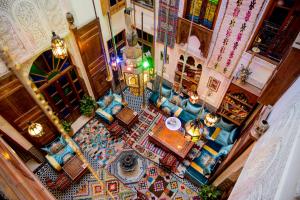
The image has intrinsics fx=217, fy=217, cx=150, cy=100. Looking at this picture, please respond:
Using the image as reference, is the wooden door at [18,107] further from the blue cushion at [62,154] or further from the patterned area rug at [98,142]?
the patterned area rug at [98,142]

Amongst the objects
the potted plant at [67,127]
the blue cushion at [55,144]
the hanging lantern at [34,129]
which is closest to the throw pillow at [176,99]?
the potted plant at [67,127]

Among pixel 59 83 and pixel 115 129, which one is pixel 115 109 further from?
pixel 59 83

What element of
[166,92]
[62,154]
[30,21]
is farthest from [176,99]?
[30,21]

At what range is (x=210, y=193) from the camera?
5.64 meters

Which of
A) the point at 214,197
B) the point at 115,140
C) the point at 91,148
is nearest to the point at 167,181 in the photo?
the point at 214,197

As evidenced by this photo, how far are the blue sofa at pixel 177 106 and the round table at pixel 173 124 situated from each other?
19.8 inches

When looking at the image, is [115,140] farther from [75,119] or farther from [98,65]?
[98,65]

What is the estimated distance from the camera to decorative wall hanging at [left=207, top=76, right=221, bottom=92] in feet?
22.4

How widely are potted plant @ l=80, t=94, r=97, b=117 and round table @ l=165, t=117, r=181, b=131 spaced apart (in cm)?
275

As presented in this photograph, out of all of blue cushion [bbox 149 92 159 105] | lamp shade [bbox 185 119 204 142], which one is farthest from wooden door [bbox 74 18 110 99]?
lamp shade [bbox 185 119 204 142]

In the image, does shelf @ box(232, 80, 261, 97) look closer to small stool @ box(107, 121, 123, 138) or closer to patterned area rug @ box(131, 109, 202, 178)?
patterned area rug @ box(131, 109, 202, 178)

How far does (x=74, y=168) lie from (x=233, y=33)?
578 centimetres

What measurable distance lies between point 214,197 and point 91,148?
4103mm

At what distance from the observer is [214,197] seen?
5.62 meters
